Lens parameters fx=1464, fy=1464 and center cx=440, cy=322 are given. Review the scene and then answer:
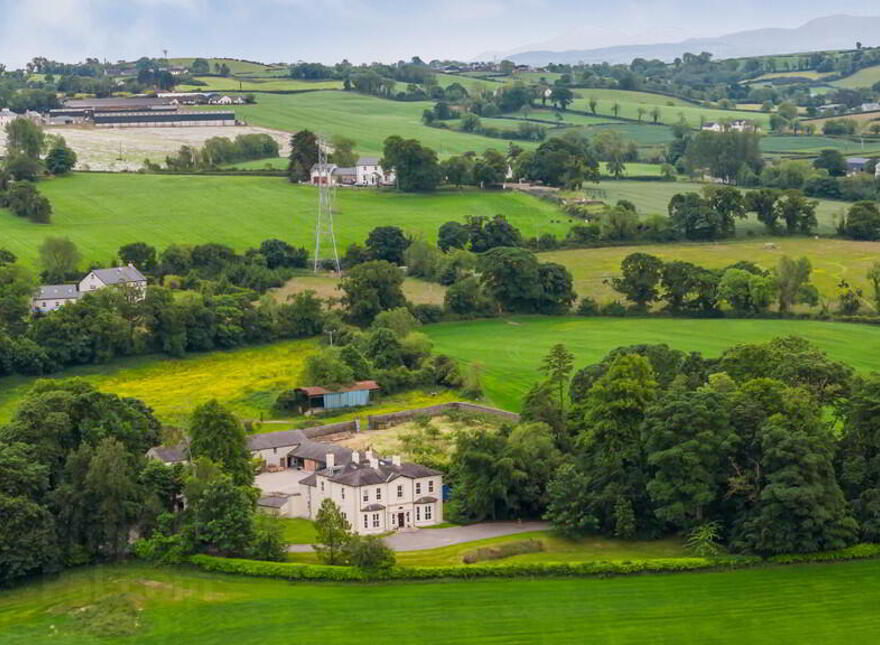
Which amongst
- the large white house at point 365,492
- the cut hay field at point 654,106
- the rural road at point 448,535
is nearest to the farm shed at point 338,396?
the large white house at point 365,492

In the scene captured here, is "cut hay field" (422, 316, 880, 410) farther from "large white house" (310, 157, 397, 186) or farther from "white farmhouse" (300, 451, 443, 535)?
"large white house" (310, 157, 397, 186)

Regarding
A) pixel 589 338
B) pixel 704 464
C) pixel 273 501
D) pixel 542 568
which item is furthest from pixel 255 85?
pixel 542 568

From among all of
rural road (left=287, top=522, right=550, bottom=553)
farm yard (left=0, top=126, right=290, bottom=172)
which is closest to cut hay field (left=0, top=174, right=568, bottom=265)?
farm yard (left=0, top=126, right=290, bottom=172)

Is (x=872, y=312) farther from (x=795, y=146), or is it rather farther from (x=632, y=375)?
(x=795, y=146)

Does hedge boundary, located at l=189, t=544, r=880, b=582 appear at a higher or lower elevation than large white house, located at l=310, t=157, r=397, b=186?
lower

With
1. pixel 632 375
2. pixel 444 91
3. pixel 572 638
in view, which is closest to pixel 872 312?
pixel 632 375

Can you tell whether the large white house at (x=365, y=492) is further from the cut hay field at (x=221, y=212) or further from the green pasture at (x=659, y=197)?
the green pasture at (x=659, y=197)
